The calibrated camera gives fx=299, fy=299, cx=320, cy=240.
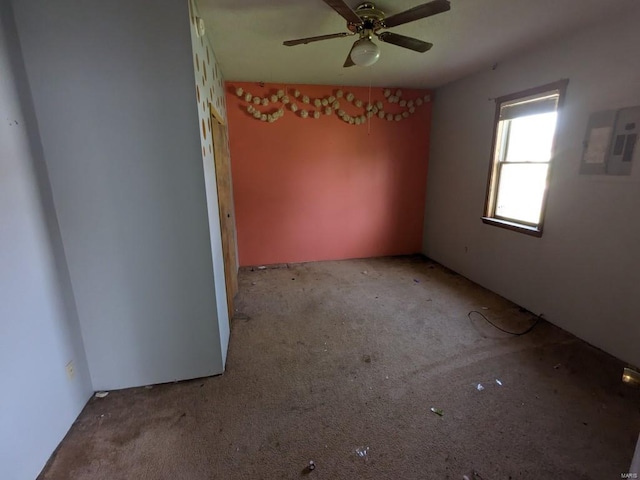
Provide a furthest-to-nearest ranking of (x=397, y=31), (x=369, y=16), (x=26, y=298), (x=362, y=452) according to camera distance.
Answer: (x=397, y=31) < (x=369, y=16) < (x=362, y=452) < (x=26, y=298)

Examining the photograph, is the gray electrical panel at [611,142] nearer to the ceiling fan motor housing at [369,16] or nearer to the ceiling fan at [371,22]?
the ceiling fan at [371,22]

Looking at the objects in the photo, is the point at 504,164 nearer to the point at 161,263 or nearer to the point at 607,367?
the point at 607,367

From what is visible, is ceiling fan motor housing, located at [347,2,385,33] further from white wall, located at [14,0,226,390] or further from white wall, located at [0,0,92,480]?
white wall, located at [0,0,92,480]

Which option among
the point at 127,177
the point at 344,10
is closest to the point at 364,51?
the point at 344,10

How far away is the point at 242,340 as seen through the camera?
8.27 feet

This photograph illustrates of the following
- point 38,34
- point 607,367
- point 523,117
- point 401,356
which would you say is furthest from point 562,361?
point 38,34

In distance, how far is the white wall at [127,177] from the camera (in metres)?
1.54

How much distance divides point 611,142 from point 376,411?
2.50 metres

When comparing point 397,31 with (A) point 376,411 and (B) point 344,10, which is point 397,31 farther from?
(A) point 376,411

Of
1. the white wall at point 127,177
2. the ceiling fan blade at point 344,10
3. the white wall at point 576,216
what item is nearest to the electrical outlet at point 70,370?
the white wall at point 127,177

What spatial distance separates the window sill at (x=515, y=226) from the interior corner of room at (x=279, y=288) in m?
0.04

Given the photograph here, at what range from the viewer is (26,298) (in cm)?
142

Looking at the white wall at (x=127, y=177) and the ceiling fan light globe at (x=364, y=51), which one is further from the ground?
the ceiling fan light globe at (x=364, y=51)

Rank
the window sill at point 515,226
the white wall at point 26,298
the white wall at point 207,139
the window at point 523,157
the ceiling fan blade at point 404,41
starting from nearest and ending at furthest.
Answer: the white wall at point 26,298
the white wall at point 207,139
the ceiling fan blade at point 404,41
the window at point 523,157
the window sill at point 515,226
